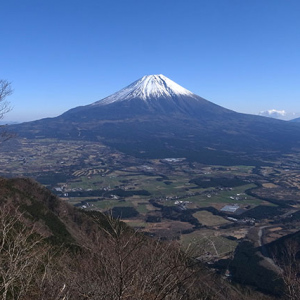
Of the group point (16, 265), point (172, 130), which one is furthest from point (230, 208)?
point (172, 130)

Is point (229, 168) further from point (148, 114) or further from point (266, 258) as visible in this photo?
point (148, 114)

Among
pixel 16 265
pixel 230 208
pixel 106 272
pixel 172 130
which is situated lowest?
pixel 230 208

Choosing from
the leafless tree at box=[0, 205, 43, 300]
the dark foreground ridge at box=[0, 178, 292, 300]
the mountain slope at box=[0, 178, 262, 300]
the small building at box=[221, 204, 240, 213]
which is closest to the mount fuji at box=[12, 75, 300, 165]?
the small building at box=[221, 204, 240, 213]

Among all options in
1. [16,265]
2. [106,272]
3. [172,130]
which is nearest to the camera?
[106,272]

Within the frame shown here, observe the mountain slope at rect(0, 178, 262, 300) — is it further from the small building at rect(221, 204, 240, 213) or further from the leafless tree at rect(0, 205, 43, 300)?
the small building at rect(221, 204, 240, 213)

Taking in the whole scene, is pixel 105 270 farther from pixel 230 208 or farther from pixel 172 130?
pixel 172 130

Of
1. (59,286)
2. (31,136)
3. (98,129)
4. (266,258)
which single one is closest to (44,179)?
(266,258)

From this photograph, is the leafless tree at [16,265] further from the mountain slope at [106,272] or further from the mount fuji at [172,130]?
the mount fuji at [172,130]

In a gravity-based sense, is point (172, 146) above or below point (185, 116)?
below
